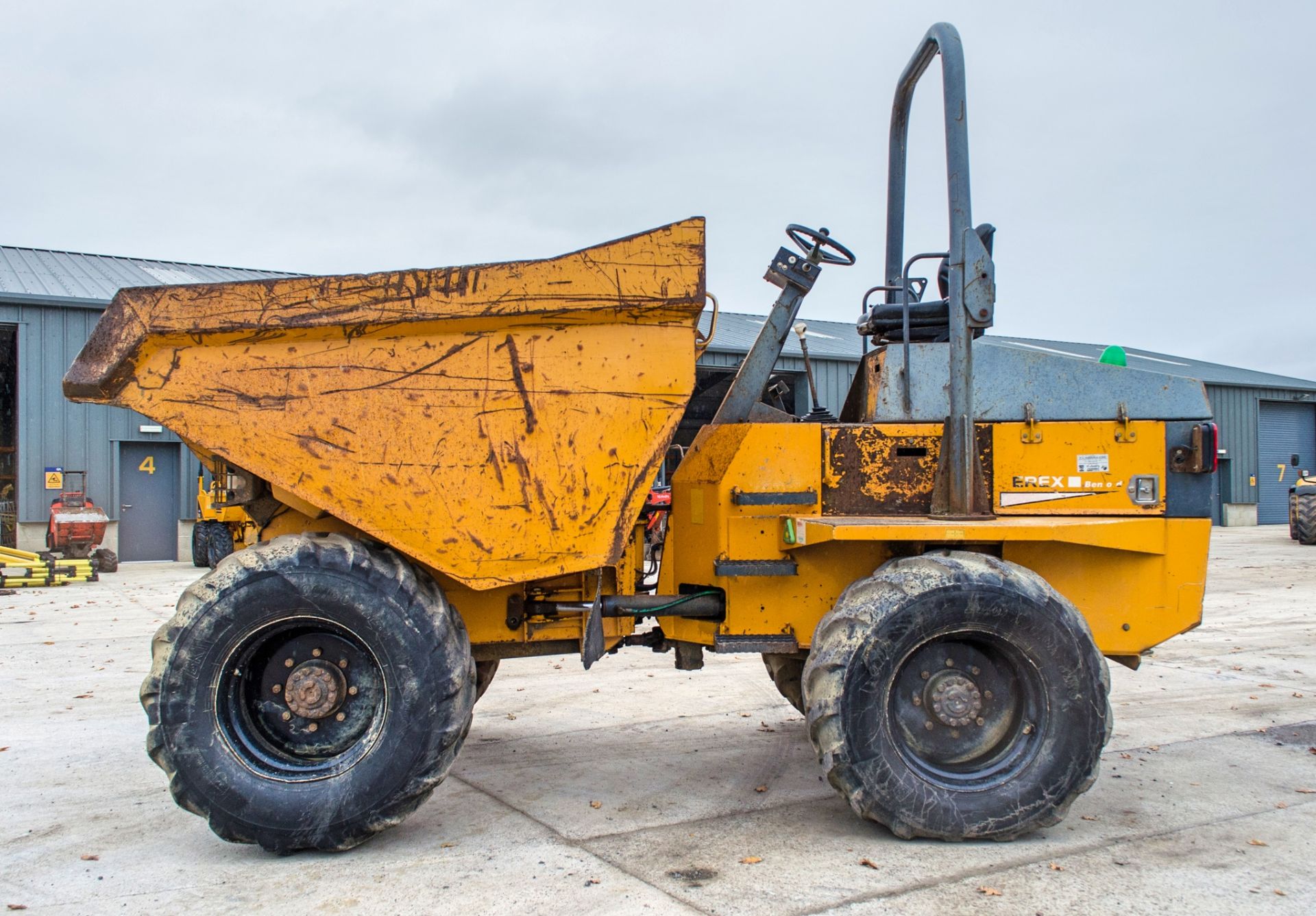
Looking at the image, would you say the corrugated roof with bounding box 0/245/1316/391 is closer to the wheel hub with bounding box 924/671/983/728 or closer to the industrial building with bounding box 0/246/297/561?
the industrial building with bounding box 0/246/297/561

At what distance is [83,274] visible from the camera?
73.9 ft

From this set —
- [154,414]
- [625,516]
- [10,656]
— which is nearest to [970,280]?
[625,516]

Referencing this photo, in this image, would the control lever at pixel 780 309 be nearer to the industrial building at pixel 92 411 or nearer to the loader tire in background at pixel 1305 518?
the industrial building at pixel 92 411

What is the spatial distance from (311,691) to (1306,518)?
80.3ft

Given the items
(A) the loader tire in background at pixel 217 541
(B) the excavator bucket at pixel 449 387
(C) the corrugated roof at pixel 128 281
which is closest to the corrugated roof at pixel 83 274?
(C) the corrugated roof at pixel 128 281

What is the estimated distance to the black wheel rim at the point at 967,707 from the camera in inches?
166

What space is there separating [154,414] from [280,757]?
1.45 m

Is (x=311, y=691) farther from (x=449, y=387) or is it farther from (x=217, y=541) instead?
(x=217, y=541)

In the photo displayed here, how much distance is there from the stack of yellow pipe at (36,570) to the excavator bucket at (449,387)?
13.7 metres

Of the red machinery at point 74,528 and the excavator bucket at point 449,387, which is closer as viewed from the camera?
the excavator bucket at point 449,387

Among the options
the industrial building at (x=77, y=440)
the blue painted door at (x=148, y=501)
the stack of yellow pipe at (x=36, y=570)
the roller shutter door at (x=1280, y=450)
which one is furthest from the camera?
the roller shutter door at (x=1280, y=450)

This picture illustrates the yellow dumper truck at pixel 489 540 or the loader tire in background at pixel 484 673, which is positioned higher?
the yellow dumper truck at pixel 489 540

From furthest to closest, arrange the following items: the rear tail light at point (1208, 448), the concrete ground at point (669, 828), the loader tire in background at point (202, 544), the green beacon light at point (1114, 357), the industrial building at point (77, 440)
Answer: the industrial building at point (77, 440) < the loader tire in background at point (202, 544) < the green beacon light at point (1114, 357) < the rear tail light at point (1208, 448) < the concrete ground at point (669, 828)

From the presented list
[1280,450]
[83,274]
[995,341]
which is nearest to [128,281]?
[83,274]
